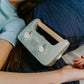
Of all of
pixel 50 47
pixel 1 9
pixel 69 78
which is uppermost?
pixel 1 9

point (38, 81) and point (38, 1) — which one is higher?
point (38, 1)

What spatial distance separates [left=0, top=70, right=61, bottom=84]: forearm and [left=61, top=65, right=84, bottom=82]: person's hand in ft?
0.10

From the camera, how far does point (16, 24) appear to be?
85 centimetres

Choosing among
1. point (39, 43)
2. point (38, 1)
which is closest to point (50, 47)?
point (39, 43)

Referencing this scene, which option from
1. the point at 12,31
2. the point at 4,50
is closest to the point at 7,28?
the point at 12,31

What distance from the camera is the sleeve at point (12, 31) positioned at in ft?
2.46

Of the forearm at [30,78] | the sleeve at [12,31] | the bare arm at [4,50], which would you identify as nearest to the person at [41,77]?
the forearm at [30,78]

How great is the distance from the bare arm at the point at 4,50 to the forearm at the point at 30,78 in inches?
4.4

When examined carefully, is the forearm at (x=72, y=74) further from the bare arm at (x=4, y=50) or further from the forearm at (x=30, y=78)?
the bare arm at (x=4, y=50)

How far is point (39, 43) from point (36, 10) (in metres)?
0.30

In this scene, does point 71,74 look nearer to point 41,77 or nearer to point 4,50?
point 41,77

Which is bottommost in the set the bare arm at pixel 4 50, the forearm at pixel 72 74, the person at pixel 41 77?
the forearm at pixel 72 74

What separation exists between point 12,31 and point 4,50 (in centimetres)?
15

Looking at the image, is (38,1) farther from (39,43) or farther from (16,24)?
(39,43)
